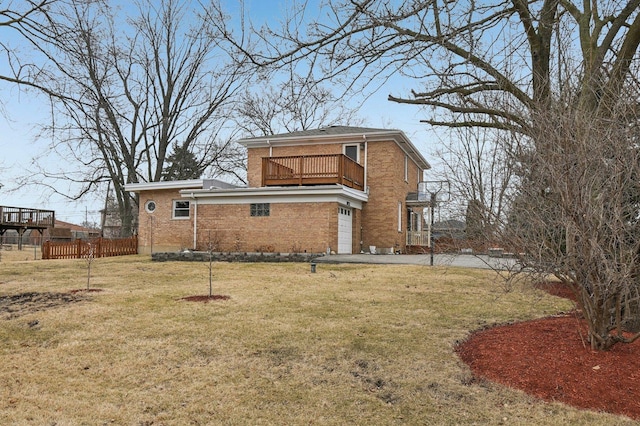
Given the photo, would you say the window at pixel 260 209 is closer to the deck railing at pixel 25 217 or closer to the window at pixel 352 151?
the window at pixel 352 151

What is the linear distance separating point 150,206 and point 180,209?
1990mm

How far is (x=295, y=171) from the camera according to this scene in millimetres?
20562

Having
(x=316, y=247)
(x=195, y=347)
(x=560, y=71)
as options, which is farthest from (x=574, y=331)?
(x=316, y=247)

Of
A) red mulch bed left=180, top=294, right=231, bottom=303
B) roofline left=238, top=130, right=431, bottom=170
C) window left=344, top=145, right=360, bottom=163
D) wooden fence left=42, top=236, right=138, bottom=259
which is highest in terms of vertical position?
roofline left=238, top=130, right=431, bottom=170

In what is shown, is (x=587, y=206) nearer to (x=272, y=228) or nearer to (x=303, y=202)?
(x=303, y=202)

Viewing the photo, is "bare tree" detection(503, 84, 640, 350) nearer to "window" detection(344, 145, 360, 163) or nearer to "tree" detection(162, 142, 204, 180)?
"window" detection(344, 145, 360, 163)

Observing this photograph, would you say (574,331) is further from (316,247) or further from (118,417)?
(316,247)

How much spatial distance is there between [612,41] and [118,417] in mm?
7397

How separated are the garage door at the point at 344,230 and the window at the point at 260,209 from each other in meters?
3.13

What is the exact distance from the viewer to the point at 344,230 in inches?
762

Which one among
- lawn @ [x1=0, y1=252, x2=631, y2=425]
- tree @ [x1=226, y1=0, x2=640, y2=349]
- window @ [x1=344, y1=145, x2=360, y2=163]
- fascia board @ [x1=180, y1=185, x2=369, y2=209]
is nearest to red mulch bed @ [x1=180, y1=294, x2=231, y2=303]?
lawn @ [x1=0, y1=252, x2=631, y2=425]

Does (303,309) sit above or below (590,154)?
below

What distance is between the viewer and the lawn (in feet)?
12.0

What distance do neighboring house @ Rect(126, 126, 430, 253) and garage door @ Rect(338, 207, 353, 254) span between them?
0.14 ft
